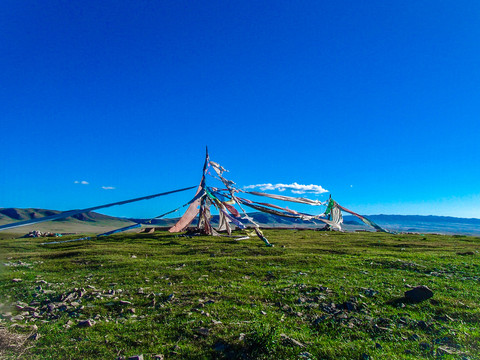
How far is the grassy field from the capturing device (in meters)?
6.50

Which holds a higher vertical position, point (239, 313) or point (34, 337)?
point (239, 313)

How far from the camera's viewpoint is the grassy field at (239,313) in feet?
21.3

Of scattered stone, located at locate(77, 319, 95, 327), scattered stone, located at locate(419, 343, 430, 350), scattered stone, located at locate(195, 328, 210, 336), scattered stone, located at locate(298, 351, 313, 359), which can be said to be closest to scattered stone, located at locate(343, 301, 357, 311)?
scattered stone, located at locate(419, 343, 430, 350)

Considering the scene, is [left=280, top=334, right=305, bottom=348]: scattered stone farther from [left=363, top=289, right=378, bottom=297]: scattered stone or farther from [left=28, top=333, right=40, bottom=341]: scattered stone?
[left=28, top=333, right=40, bottom=341]: scattered stone

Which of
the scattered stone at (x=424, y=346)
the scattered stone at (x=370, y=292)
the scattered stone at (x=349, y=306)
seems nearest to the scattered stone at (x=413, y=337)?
the scattered stone at (x=424, y=346)

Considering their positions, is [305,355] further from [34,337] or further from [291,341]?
[34,337]

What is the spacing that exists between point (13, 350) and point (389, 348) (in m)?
8.55

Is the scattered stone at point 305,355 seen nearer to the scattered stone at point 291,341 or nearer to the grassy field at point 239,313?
the grassy field at point 239,313

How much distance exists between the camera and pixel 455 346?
22.3 feet

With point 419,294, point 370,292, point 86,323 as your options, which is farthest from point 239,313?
point 419,294

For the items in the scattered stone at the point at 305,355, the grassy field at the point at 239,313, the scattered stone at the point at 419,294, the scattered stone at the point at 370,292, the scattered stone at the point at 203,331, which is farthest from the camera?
the scattered stone at the point at 370,292

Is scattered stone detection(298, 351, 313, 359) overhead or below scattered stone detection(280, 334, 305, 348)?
below

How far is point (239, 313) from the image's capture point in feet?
27.7

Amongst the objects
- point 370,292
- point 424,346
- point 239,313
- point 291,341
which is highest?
point 370,292
